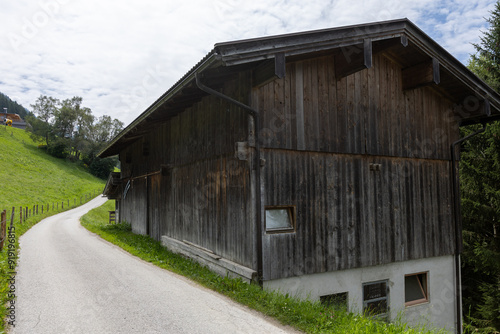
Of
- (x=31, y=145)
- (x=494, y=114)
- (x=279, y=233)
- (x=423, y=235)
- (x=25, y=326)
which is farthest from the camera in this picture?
(x=31, y=145)

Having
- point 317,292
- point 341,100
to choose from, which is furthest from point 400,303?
point 341,100

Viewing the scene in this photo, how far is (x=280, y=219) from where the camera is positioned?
7.41m

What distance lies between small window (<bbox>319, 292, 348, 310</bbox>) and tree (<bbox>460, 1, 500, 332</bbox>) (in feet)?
28.4

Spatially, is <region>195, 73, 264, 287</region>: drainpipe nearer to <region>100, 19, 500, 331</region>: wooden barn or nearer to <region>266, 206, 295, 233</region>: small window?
<region>100, 19, 500, 331</region>: wooden barn

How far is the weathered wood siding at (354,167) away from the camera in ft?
24.2

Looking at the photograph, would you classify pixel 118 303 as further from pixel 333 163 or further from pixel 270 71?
pixel 333 163

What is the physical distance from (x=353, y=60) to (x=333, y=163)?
2.41 metres

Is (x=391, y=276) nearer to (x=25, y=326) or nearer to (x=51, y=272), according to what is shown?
(x=25, y=326)

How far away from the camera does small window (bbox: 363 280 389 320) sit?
27.2 feet

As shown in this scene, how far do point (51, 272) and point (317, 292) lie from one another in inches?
258

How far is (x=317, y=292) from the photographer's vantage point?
25.1 ft

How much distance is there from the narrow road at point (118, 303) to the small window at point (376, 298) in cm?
392

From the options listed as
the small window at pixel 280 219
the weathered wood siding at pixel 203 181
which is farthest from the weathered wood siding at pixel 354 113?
the small window at pixel 280 219

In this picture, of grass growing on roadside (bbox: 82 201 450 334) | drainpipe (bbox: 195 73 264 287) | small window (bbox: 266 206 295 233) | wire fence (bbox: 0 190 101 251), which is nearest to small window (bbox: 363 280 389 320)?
grass growing on roadside (bbox: 82 201 450 334)
